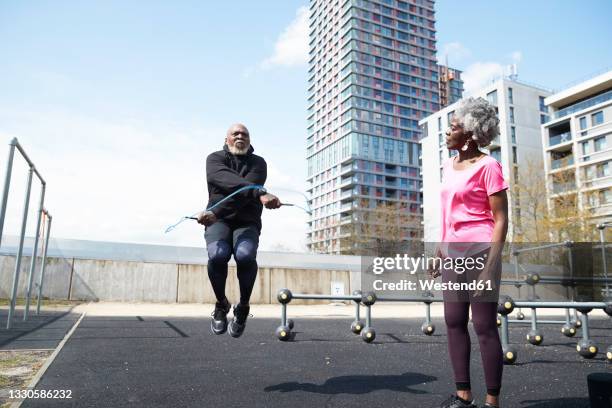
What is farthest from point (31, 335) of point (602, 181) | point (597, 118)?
point (597, 118)

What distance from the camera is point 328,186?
275 ft

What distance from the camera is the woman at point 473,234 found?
2324 mm

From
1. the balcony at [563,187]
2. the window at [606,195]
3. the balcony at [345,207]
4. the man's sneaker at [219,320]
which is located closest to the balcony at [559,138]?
the window at [606,195]

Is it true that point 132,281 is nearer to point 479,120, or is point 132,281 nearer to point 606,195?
point 479,120

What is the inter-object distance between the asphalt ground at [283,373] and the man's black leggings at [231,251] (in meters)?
0.76

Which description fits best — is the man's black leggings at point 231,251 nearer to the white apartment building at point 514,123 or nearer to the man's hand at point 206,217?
the man's hand at point 206,217

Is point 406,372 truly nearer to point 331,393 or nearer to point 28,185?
point 331,393

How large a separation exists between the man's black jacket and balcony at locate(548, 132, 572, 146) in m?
47.7

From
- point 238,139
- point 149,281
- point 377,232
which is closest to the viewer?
point 238,139

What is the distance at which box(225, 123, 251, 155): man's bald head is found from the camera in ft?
12.2

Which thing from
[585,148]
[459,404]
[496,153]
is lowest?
[459,404]

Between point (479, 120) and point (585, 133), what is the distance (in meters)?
46.8

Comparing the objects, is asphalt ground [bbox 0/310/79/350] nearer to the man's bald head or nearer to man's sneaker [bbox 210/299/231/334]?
man's sneaker [bbox 210/299/231/334]

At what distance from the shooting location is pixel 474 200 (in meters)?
→ 2.47
